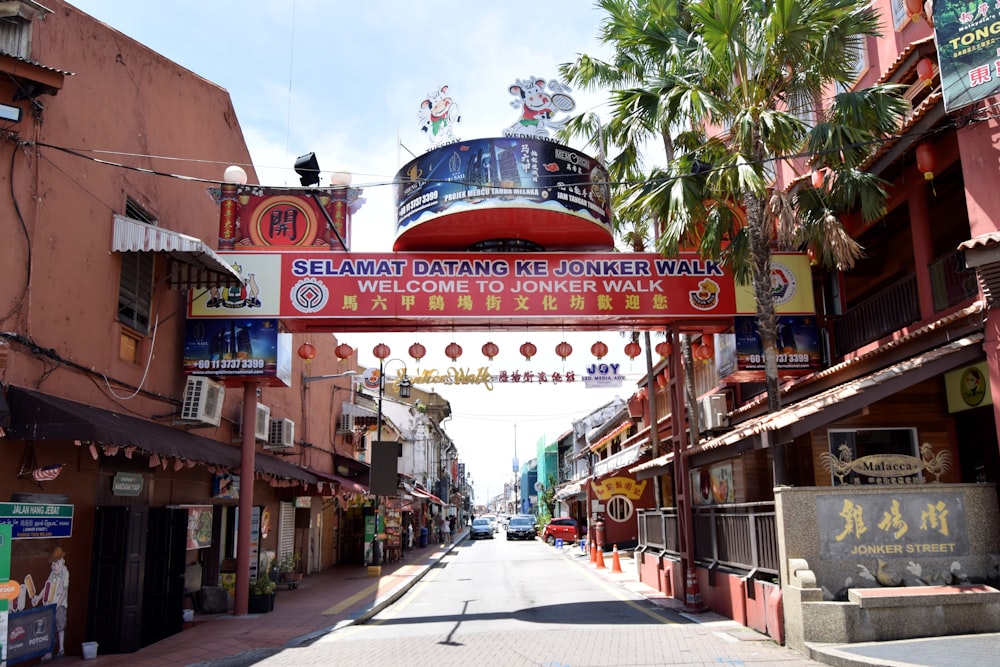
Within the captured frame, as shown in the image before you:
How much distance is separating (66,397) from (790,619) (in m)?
10.2

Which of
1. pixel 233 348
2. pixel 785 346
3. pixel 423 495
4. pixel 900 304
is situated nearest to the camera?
pixel 900 304

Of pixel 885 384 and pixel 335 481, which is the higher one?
pixel 885 384

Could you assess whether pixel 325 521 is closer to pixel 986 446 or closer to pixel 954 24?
pixel 986 446

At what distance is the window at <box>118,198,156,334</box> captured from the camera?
13023mm

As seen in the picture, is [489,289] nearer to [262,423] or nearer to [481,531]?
[262,423]

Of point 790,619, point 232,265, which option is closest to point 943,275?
point 790,619

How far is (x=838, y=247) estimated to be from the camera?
42.9 ft

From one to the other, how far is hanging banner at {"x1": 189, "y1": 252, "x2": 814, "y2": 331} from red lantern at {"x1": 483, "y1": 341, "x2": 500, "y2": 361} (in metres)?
0.72

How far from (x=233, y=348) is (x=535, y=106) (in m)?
7.58

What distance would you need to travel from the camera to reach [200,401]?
1448cm

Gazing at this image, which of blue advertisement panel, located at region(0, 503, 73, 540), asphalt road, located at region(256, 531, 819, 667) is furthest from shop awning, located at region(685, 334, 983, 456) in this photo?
blue advertisement panel, located at region(0, 503, 73, 540)

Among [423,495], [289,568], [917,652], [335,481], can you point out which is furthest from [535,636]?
[423,495]

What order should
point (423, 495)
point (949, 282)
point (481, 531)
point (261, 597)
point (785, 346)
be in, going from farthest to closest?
1. point (481, 531)
2. point (423, 495)
3. point (261, 597)
4. point (785, 346)
5. point (949, 282)

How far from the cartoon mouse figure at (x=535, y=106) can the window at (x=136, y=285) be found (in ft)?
22.9
